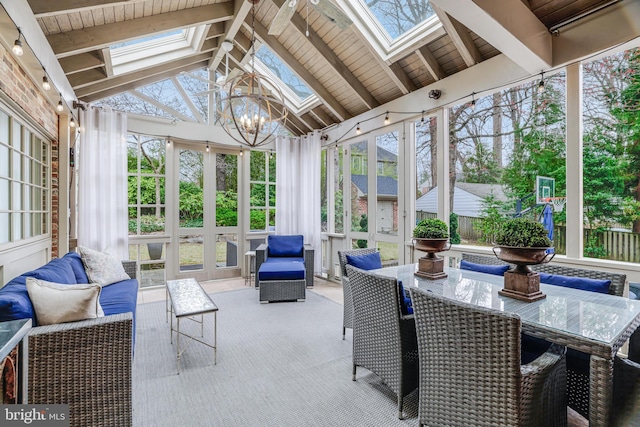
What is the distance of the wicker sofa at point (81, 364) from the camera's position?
1.53 metres

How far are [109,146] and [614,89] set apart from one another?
5756 mm

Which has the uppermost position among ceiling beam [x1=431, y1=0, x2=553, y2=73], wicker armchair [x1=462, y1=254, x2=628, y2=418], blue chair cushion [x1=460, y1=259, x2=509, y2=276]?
ceiling beam [x1=431, y1=0, x2=553, y2=73]

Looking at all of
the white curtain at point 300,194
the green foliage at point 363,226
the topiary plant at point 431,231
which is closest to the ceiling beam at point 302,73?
the white curtain at point 300,194

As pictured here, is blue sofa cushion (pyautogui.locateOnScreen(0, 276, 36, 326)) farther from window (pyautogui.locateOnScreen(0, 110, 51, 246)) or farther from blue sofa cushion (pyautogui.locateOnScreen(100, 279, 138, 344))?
window (pyautogui.locateOnScreen(0, 110, 51, 246))

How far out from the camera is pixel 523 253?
177 centimetres

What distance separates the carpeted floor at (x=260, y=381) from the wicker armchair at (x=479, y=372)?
0.50 m

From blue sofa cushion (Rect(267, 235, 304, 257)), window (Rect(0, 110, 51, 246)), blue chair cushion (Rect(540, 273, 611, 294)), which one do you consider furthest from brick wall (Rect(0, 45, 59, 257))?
blue chair cushion (Rect(540, 273, 611, 294))

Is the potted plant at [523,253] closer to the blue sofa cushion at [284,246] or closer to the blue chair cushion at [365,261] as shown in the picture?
the blue chair cushion at [365,261]

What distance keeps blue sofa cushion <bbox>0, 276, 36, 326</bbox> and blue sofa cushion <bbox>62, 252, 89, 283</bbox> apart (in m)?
1.11

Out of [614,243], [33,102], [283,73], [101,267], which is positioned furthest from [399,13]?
[101,267]

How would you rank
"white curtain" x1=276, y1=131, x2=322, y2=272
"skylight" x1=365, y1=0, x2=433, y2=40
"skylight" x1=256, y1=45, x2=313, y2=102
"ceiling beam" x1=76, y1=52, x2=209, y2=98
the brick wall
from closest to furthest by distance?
the brick wall
"skylight" x1=365, y1=0, x2=433, y2=40
"ceiling beam" x1=76, y1=52, x2=209, y2=98
"skylight" x1=256, y1=45, x2=313, y2=102
"white curtain" x1=276, y1=131, x2=322, y2=272

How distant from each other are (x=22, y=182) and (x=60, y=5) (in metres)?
1.58

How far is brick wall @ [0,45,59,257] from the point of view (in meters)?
2.35

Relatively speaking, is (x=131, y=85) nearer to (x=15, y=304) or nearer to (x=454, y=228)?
(x=15, y=304)
